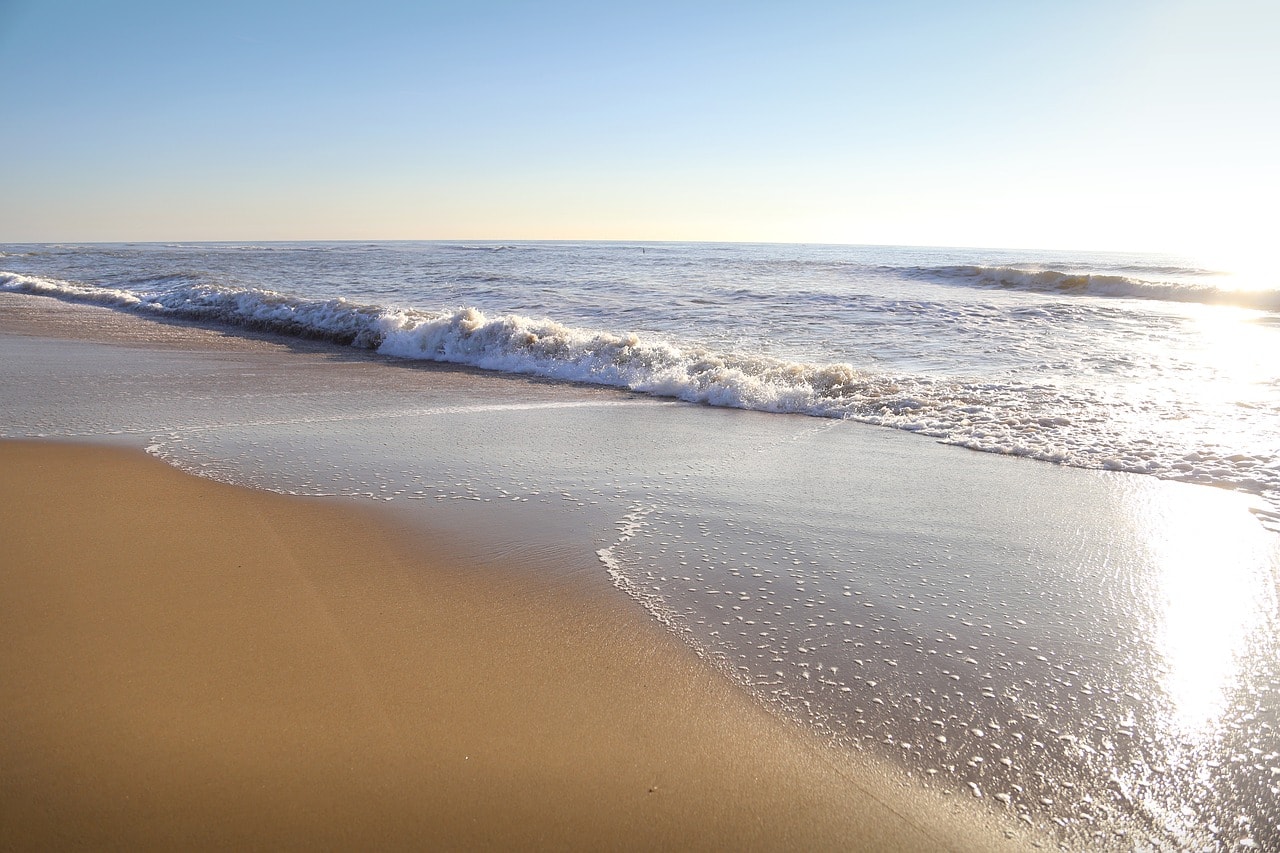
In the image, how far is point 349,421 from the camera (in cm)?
711

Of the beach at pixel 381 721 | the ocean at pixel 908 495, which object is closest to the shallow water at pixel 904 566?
the ocean at pixel 908 495

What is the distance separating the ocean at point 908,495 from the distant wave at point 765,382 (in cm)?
5

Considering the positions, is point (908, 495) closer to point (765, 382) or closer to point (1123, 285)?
point (765, 382)

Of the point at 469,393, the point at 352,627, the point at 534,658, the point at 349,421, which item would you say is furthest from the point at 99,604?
the point at 469,393

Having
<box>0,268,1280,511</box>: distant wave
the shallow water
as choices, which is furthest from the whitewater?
the shallow water

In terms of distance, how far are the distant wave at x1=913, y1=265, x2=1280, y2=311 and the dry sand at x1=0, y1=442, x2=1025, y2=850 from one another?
2169 cm

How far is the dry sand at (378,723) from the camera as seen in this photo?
2.15 m

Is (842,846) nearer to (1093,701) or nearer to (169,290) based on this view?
(1093,701)

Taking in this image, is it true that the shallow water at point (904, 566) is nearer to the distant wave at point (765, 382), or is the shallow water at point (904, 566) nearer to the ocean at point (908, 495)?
the ocean at point (908, 495)

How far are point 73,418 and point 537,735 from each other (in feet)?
21.7

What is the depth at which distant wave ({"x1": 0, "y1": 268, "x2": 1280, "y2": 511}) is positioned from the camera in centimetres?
618

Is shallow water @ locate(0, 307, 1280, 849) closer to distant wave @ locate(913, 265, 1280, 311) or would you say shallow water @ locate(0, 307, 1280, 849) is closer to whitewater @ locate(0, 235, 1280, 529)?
whitewater @ locate(0, 235, 1280, 529)

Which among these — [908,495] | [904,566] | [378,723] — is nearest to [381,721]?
[378,723]

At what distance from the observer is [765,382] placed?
30.2ft
